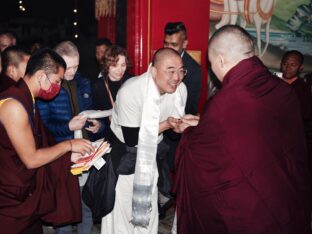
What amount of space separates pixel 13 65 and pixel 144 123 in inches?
52.9

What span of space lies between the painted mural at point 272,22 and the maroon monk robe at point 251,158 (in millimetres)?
2553

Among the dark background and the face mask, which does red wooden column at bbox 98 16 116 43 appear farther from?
the dark background

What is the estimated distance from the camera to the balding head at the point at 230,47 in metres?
2.03

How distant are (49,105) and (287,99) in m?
1.82

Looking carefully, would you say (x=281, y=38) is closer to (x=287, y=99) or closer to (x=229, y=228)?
(x=287, y=99)

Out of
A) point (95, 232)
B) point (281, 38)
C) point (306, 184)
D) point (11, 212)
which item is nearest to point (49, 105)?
point (11, 212)

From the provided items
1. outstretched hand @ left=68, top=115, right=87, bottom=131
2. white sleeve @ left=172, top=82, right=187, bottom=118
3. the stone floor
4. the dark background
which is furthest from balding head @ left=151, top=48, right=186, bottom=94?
the dark background

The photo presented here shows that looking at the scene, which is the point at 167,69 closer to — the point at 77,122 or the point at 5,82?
the point at 77,122

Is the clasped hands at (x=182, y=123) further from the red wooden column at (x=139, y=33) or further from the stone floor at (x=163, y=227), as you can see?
the stone floor at (x=163, y=227)

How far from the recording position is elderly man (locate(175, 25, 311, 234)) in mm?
1865

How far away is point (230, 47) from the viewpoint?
80.1 inches

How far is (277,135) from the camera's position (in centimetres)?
191

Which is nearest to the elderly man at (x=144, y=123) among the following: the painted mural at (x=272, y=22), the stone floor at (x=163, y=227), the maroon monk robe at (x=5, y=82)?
the stone floor at (x=163, y=227)

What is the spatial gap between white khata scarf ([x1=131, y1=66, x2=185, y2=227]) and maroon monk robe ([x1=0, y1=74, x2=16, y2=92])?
120 cm
